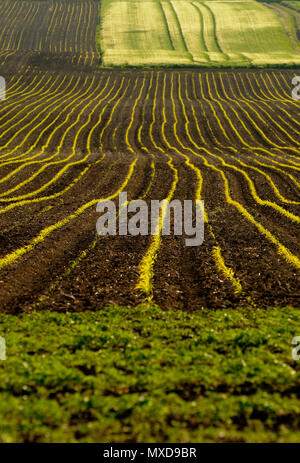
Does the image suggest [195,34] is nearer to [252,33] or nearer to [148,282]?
[252,33]

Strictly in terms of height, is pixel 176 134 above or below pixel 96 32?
below

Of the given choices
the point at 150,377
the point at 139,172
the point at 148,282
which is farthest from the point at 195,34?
the point at 150,377

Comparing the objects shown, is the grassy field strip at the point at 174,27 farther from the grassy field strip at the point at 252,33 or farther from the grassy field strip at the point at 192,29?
the grassy field strip at the point at 252,33

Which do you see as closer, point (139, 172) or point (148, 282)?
point (148, 282)

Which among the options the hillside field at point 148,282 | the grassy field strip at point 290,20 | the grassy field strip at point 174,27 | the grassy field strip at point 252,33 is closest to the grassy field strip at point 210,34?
the grassy field strip at point 252,33

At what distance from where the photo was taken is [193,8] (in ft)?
338

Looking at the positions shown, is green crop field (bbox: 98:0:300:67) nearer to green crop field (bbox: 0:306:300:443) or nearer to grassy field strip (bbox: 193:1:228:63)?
grassy field strip (bbox: 193:1:228:63)

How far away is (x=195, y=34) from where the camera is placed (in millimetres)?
88938

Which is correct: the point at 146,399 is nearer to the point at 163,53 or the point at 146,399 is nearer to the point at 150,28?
the point at 163,53

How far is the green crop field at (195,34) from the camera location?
7450 cm

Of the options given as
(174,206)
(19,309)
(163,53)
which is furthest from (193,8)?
(19,309)

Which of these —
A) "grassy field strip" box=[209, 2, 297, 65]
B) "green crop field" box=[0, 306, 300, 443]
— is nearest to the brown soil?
"green crop field" box=[0, 306, 300, 443]

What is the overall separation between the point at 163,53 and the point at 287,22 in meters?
42.1

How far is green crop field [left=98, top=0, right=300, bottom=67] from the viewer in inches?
2933
